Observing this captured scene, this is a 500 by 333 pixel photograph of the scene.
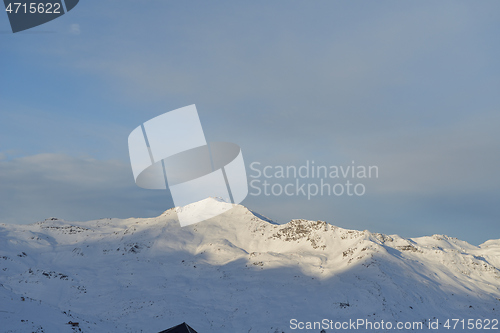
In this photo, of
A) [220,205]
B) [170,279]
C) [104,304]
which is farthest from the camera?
[220,205]

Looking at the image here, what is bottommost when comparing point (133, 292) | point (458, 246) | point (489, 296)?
point (458, 246)

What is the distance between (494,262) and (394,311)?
68.7 m

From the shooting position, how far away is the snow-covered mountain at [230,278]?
7038cm

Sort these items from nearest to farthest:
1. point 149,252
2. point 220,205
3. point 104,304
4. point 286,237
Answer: point 104,304 < point 149,252 < point 286,237 < point 220,205

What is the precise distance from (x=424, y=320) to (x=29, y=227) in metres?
131

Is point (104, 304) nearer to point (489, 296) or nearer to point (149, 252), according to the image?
point (149, 252)

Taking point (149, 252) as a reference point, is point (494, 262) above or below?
below

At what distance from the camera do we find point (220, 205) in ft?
493

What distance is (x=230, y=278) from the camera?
95.2m

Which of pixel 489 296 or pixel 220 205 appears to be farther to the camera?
pixel 220 205

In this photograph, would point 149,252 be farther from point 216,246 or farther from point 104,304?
point 104,304

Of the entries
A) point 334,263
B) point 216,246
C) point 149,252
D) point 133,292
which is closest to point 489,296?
point 334,263

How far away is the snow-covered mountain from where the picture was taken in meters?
70.4

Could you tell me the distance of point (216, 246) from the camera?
117m
